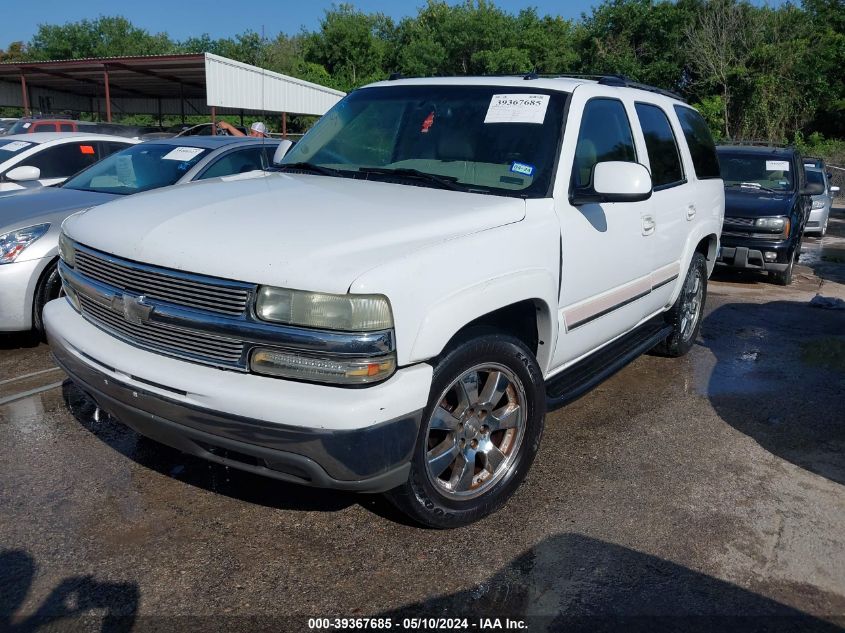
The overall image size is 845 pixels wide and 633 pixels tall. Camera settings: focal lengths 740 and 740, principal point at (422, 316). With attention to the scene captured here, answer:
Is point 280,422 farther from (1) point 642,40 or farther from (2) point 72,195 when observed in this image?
(1) point 642,40

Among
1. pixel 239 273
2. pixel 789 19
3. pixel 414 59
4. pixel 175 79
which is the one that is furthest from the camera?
pixel 414 59

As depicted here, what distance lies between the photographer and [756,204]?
9.68 meters

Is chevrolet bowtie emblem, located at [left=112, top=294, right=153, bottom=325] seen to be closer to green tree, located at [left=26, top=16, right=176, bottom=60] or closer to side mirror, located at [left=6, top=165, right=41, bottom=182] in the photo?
side mirror, located at [left=6, top=165, right=41, bottom=182]

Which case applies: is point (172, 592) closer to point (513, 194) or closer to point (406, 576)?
point (406, 576)

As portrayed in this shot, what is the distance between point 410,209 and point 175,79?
29723mm

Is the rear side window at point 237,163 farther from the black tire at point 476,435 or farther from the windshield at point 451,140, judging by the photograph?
the black tire at point 476,435

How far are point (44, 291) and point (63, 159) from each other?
3.11 meters

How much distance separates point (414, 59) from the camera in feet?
160

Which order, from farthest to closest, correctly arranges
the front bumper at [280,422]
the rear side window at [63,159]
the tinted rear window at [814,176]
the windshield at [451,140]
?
1. the tinted rear window at [814,176]
2. the rear side window at [63,159]
3. the windshield at [451,140]
4. the front bumper at [280,422]

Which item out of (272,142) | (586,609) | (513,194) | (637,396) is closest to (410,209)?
(513,194)

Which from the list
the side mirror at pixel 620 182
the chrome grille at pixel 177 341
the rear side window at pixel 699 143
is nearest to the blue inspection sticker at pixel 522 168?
the side mirror at pixel 620 182

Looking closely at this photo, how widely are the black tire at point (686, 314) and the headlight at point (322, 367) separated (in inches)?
139

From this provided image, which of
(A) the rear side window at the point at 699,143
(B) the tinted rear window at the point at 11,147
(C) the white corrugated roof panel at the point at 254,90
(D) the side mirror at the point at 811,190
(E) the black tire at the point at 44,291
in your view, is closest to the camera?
(E) the black tire at the point at 44,291

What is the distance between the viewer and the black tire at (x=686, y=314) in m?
5.56
